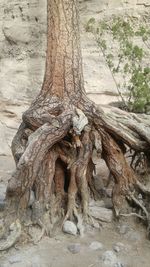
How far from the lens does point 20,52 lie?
24.7 feet

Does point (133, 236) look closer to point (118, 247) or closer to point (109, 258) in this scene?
point (118, 247)

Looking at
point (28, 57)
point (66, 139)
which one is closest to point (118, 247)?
point (66, 139)

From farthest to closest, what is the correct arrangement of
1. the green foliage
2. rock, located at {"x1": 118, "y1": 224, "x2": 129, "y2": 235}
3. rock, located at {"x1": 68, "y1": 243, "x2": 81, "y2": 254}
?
the green foliage < rock, located at {"x1": 118, "y1": 224, "x2": 129, "y2": 235} < rock, located at {"x1": 68, "y1": 243, "x2": 81, "y2": 254}

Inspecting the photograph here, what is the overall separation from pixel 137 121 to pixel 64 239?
4.77 feet

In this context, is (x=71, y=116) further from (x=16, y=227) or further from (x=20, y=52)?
(x=20, y=52)

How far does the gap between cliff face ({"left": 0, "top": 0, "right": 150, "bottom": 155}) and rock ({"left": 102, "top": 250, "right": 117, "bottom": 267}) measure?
377 centimetres

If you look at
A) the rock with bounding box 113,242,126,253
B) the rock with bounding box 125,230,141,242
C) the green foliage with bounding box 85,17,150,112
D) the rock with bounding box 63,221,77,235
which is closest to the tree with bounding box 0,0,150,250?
the rock with bounding box 63,221,77,235

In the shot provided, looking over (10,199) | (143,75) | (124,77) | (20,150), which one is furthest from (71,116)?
(124,77)

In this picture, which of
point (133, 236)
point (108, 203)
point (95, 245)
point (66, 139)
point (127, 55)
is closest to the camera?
point (95, 245)

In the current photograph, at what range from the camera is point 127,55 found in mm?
6473

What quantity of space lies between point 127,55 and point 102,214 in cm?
296

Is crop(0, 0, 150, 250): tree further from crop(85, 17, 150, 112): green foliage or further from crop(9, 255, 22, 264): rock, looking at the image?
crop(85, 17, 150, 112): green foliage

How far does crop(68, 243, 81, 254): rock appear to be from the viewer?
12.3 ft

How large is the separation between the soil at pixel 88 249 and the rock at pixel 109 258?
0.01m
